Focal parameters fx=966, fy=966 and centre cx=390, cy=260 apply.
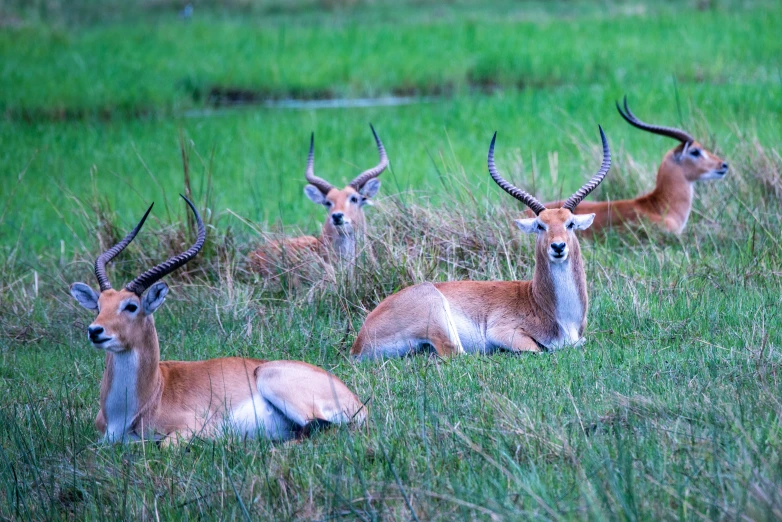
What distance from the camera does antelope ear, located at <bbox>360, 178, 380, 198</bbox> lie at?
9.88m

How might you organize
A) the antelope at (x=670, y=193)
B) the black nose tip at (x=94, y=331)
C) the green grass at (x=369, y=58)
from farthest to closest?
the green grass at (x=369, y=58) < the antelope at (x=670, y=193) < the black nose tip at (x=94, y=331)

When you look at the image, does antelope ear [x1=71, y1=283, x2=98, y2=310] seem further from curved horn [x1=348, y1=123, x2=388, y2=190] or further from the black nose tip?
curved horn [x1=348, y1=123, x2=388, y2=190]

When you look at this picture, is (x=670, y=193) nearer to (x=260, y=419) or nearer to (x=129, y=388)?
(x=260, y=419)

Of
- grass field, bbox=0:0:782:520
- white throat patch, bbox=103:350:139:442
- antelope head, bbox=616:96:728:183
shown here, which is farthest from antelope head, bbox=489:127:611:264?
antelope head, bbox=616:96:728:183

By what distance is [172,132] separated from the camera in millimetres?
15680

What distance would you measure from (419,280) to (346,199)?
78.6 inches

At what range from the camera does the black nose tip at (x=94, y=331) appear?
5218 millimetres

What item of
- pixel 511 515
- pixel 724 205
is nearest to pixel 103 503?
pixel 511 515

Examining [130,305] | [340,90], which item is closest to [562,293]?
[130,305]

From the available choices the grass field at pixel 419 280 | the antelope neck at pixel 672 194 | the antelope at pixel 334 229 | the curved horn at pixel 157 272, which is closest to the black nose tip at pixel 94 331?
the curved horn at pixel 157 272

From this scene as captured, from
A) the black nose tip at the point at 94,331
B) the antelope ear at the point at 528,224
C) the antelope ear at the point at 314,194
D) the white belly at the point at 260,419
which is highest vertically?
the antelope ear at the point at 528,224

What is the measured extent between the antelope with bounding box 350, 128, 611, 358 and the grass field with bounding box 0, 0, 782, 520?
0.91 ft

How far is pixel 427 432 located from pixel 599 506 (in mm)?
1238

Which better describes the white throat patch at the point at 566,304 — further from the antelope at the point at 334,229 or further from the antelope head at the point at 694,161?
the antelope head at the point at 694,161
